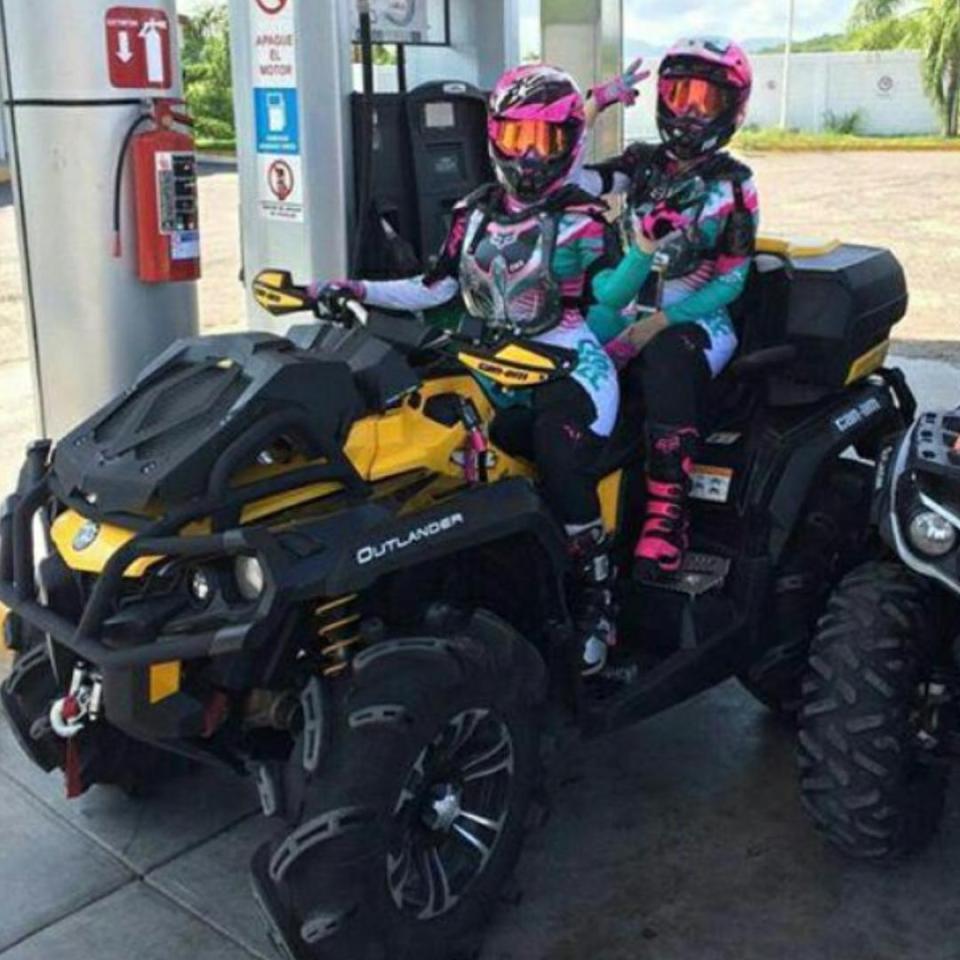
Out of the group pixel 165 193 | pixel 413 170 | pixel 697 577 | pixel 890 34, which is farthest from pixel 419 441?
pixel 890 34

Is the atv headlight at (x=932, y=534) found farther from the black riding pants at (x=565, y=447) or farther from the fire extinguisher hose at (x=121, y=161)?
the fire extinguisher hose at (x=121, y=161)

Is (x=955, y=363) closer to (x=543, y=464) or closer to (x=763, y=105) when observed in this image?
(x=543, y=464)

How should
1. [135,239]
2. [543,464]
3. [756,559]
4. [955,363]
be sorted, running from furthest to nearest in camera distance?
[955,363], [135,239], [756,559], [543,464]

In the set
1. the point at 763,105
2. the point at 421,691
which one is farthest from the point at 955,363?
the point at 763,105

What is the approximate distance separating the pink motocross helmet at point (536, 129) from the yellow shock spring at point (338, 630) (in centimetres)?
123

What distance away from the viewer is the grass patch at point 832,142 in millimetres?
33000

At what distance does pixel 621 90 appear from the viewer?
4.81m

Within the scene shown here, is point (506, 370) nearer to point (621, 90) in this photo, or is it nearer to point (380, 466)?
point (380, 466)

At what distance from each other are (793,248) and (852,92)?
40.5 m

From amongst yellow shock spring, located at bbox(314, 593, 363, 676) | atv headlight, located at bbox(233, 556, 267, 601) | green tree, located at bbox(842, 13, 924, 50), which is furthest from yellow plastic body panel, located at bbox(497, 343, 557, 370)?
green tree, located at bbox(842, 13, 924, 50)

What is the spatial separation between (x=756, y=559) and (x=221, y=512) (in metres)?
1.61

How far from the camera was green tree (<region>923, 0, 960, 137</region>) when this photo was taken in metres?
35.6

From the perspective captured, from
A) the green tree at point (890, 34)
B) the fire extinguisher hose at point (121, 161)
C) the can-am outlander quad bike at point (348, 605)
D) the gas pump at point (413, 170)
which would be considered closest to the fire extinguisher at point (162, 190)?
the fire extinguisher hose at point (121, 161)

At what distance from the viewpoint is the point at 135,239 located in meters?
4.80
